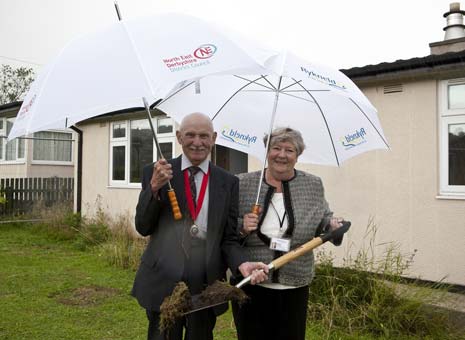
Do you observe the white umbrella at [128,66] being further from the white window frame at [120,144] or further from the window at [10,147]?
the window at [10,147]

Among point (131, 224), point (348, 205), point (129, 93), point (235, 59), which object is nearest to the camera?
point (129, 93)

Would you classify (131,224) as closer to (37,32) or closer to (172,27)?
(172,27)

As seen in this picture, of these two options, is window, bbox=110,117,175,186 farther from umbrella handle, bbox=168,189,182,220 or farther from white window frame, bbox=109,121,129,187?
umbrella handle, bbox=168,189,182,220

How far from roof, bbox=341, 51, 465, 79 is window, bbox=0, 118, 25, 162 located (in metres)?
13.5

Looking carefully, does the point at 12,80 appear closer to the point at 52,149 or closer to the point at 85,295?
the point at 52,149

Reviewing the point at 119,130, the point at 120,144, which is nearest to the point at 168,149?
the point at 120,144

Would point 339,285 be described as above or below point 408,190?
below

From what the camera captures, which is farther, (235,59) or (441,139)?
(441,139)

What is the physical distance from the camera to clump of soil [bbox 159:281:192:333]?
2156 millimetres

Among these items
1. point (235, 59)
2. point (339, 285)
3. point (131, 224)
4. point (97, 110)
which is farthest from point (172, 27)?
point (131, 224)

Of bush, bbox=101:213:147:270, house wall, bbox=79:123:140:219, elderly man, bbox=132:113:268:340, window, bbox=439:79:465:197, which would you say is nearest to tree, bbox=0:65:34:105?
house wall, bbox=79:123:140:219

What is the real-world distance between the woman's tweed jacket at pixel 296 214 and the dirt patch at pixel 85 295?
3667 millimetres

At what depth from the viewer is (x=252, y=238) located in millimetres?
2549

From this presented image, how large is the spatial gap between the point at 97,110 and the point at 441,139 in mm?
5246
